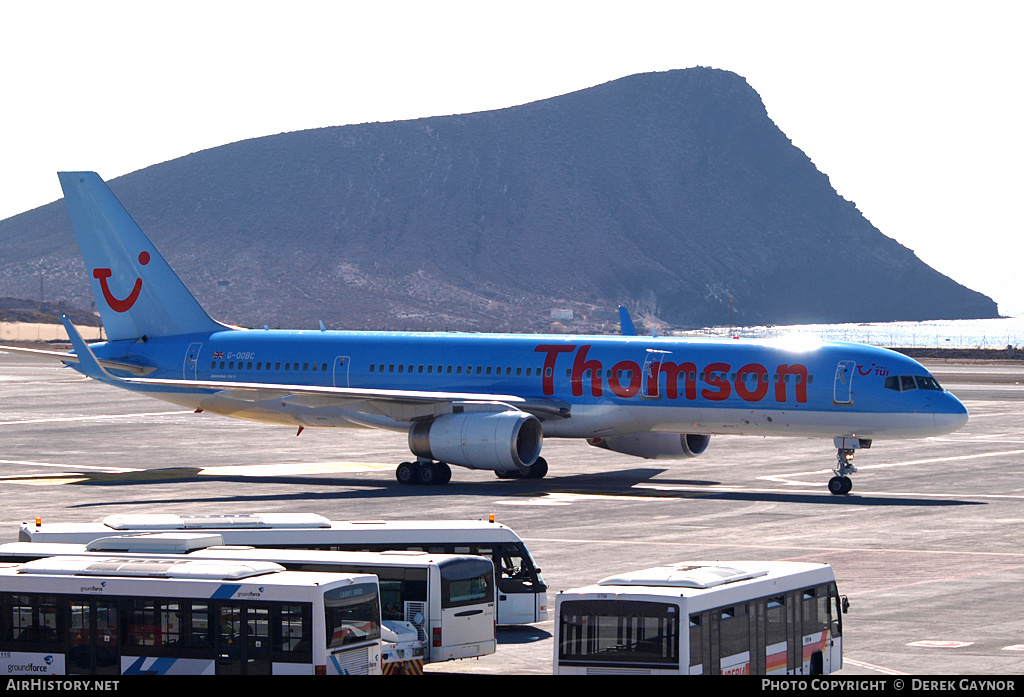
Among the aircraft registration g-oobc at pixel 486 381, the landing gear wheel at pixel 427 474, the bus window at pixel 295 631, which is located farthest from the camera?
the landing gear wheel at pixel 427 474

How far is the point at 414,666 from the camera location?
2191cm

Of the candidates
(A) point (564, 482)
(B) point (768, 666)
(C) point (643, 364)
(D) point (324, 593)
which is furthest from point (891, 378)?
(D) point (324, 593)

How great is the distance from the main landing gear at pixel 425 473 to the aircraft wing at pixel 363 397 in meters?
1.86

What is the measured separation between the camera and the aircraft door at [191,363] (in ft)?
184

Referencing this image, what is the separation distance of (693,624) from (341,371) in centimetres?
3679

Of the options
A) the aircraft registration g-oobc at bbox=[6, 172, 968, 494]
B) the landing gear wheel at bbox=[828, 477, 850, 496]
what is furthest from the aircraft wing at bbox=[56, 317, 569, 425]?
the landing gear wheel at bbox=[828, 477, 850, 496]

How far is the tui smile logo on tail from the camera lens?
56.8 meters

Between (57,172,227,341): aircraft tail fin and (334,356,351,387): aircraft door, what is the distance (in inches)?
266

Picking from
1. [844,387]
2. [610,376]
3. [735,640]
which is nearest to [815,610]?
[735,640]

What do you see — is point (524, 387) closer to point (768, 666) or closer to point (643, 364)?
point (643, 364)

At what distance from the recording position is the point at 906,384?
149 feet

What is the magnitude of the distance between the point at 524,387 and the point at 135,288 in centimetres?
1681

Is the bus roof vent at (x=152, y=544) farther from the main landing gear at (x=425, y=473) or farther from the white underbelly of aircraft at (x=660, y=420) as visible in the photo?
the white underbelly of aircraft at (x=660, y=420)

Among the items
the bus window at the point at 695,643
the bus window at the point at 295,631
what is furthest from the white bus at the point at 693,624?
the bus window at the point at 295,631
